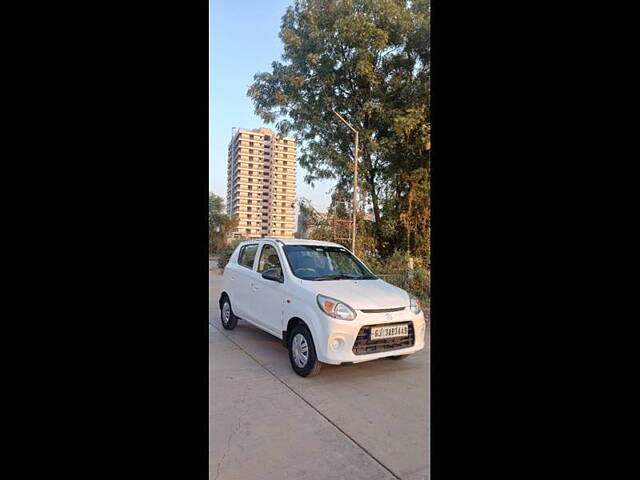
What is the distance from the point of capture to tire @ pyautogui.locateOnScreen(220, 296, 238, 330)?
5746 millimetres

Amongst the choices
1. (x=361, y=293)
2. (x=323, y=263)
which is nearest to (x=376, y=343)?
(x=361, y=293)

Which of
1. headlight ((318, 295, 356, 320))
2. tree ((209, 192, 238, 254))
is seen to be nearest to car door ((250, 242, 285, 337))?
headlight ((318, 295, 356, 320))

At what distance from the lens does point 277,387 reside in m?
3.55

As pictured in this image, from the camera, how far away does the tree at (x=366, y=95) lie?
37.3ft

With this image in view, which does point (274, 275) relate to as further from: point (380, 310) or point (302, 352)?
point (380, 310)

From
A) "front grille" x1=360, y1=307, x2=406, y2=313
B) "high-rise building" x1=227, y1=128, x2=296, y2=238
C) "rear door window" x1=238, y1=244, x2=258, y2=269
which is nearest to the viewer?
"front grille" x1=360, y1=307, x2=406, y2=313

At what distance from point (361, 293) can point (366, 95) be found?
31.9 feet

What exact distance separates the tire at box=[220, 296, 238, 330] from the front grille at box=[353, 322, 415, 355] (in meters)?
2.65

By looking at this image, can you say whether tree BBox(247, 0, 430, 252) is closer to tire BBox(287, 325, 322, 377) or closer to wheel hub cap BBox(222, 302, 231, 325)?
wheel hub cap BBox(222, 302, 231, 325)
